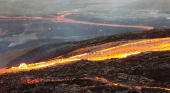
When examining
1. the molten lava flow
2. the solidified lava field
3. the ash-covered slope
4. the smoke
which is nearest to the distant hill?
the smoke

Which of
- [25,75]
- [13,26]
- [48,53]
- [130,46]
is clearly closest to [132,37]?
[130,46]

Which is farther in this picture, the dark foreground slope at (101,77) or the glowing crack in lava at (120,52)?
the glowing crack in lava at (120,52)

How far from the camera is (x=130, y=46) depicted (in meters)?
18.0

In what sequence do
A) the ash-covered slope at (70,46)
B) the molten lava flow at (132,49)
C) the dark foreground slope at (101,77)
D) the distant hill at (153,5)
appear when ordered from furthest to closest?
the distant hill at (153,5)
the ash-covered slope at (70,46)
the molten lava flow at (132,49)
the dark foreground slope at (101,77)

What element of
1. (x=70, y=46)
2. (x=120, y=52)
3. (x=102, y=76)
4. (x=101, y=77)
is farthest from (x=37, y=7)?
(x=101, y=77)

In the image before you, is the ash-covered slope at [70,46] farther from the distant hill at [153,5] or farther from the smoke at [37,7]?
the distant hill at [153,5]

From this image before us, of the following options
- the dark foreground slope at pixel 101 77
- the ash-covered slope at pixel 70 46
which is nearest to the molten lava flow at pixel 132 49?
the dark foreground slope at pixel 101 77

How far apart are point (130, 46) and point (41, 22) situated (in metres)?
36.5

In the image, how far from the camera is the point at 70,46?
82.1 feet

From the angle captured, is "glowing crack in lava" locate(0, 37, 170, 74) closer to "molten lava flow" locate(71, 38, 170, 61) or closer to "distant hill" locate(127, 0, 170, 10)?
"molten lava flow" locate(71, 38, 170, 61)

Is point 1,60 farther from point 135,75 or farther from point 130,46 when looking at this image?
point 135,75

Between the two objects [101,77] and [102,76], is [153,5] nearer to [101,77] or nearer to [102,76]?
[102,76]

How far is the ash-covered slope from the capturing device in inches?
868

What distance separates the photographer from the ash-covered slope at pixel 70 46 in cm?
2205
